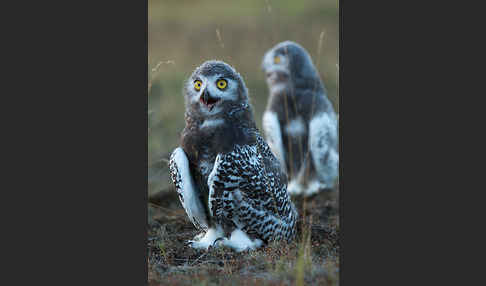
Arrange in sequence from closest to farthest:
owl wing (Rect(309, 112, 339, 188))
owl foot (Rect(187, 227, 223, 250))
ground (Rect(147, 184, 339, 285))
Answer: ground (Rect(147, 184, 339, 285))
owl foot (Rect(187, 227, 223, 250))
owl wing (Rect(309, 112, 339, 188))

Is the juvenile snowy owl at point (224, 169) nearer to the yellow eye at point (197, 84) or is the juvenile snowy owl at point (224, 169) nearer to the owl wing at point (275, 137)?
the yellow eye at point (197, 84)

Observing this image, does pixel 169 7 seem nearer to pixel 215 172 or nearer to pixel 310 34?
pixel 215 172

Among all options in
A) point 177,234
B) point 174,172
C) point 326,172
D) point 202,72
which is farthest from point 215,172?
point 326,172

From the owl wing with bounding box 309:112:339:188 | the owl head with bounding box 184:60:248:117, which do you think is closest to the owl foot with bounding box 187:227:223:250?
the owl head with bounding box 184:60:248:117

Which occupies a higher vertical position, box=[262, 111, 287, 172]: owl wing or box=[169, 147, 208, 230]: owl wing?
box=[262, 111, 287, 172]: owl wing

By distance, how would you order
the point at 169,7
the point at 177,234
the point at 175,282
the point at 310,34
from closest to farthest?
the point at 175,282 → the point at 177,234 → the point at 169,7 → the point at 310,34

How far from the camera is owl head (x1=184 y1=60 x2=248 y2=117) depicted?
16.8 ft

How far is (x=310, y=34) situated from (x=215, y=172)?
7.11 metres

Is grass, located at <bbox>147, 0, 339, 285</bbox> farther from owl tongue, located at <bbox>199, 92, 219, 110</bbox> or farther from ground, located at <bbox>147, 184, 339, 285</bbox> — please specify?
owl tongue, located at <bbox>199, 92, 219, 110</bbox>

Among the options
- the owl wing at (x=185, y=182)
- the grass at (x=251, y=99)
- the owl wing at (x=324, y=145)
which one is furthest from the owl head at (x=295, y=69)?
the owl wing at (x=185, y=182)

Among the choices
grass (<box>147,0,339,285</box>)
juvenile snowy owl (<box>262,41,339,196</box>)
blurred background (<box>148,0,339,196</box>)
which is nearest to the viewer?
grass (<box>147,0,339,285</box>)

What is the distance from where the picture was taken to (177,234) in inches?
240

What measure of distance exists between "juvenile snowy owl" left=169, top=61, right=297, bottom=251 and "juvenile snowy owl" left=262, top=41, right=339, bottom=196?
2991mm

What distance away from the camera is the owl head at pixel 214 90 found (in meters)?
5.13
